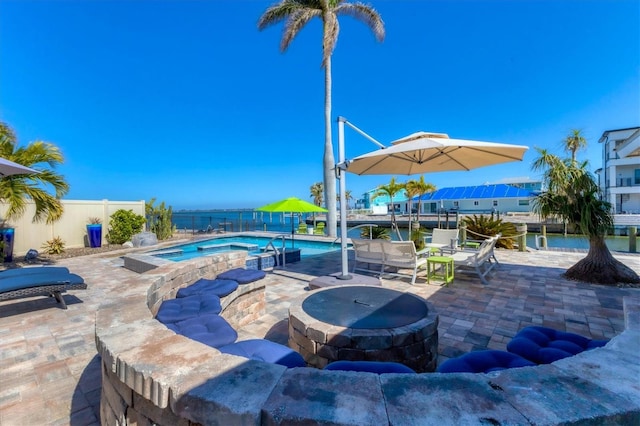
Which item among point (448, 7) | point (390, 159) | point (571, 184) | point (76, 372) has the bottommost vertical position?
point (76, 372)

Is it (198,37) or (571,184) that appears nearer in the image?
(571,184)

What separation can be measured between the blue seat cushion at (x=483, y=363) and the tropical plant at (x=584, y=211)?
517 cm

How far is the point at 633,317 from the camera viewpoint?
1818 millimetres

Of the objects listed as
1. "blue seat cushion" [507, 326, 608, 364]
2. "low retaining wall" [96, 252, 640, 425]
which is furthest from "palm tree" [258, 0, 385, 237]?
"low retaining wall" [96, 252, 640, 425]

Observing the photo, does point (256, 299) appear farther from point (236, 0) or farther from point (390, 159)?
point (236, 0)

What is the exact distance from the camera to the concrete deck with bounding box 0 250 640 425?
2164 millimetres

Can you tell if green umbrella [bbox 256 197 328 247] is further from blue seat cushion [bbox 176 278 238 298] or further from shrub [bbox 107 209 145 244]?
shrub [bbox 107 209 145 244]

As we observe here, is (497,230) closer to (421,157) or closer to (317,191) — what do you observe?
(421,157)

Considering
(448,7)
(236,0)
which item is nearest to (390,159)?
(448,7)

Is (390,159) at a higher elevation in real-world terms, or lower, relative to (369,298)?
higher

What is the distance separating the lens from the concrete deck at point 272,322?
2.16 meters

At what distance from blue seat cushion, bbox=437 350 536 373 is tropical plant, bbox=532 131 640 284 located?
517cm

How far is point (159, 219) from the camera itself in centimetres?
1222

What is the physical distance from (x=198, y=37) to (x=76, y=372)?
12169mm
